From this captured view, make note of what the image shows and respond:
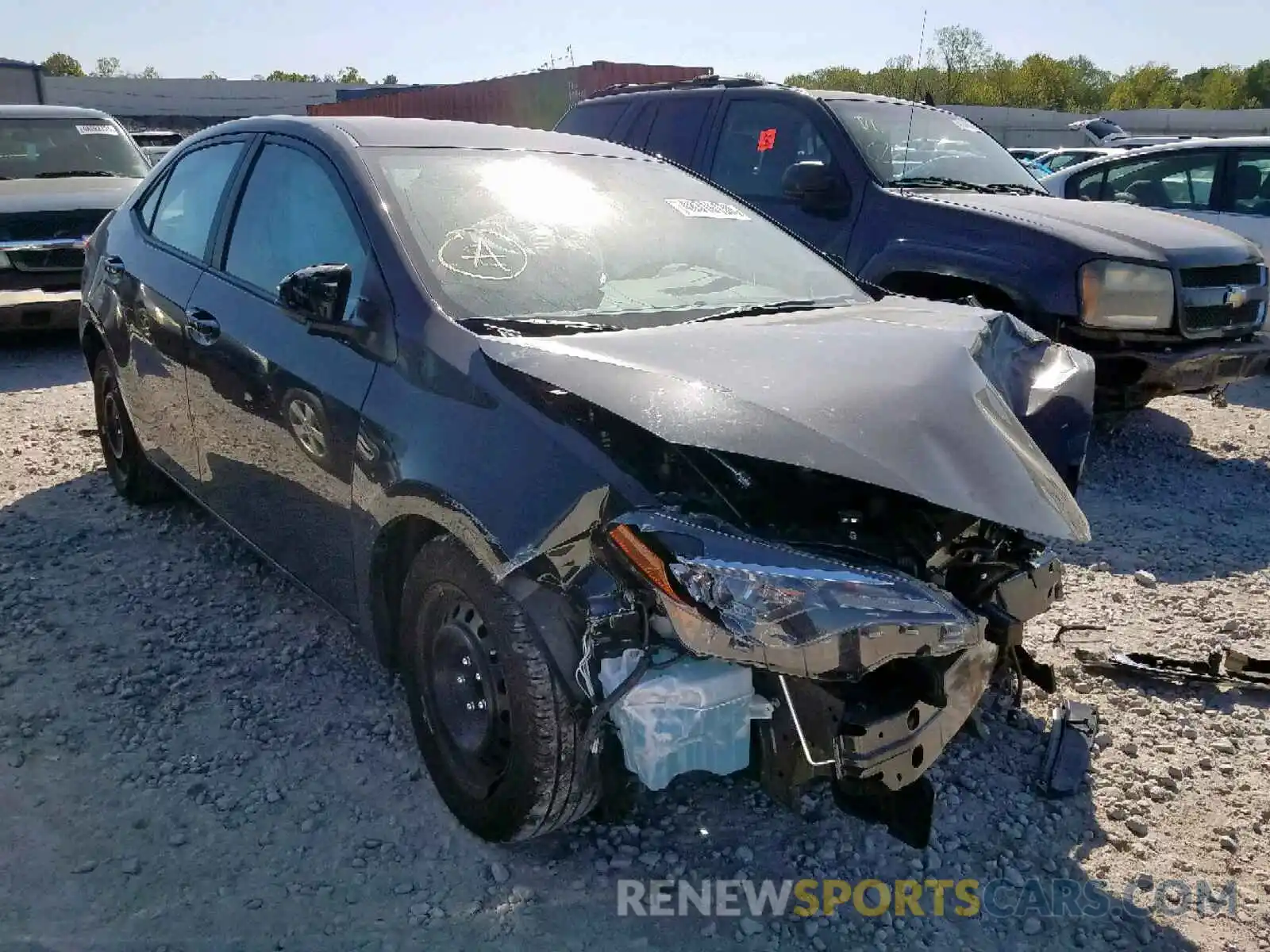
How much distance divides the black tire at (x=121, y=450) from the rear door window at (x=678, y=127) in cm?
347

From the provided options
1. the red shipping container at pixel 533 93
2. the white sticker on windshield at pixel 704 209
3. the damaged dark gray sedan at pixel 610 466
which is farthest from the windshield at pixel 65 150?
the red shipping container at pixel 533 93

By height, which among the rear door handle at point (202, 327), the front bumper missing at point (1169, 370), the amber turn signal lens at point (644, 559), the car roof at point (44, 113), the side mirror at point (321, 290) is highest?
the car roof at point (44, 113)

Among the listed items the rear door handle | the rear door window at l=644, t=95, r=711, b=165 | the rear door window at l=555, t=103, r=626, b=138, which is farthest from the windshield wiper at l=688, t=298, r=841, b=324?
the rear door window at l=555, t=103, r=626, b=138

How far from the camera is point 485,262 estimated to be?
2.96 m

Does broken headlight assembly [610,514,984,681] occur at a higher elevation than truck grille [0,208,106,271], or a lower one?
lower

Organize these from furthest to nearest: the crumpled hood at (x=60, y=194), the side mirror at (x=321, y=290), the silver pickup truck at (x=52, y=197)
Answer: the crumpled hood at (x=60, y=194), the silver pickup truck at (x=52, y=197), the side mirror at (x=321, y=290)

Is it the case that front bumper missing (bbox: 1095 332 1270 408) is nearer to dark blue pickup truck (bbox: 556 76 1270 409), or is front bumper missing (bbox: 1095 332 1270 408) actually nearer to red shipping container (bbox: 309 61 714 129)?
dark blue pickup truck (bbox: 556 76 1270 409)

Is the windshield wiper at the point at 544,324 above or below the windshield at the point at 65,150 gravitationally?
below

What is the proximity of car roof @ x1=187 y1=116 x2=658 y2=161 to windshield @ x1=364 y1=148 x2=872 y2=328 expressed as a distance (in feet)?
0.21

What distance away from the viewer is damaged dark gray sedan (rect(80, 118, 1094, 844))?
2154mm

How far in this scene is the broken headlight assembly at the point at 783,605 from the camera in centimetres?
204

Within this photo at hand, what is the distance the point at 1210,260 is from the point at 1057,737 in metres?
3.55

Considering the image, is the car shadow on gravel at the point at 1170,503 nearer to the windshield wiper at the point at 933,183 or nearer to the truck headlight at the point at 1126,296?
the truck headlight at the point at 1126,296

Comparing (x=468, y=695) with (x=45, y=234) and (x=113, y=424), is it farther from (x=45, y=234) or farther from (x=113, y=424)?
(x=45, y=234)
